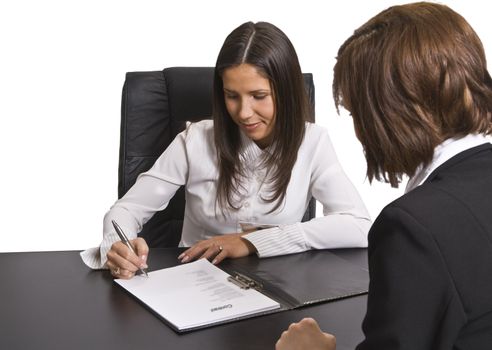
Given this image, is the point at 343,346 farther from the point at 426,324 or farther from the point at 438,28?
the point at 438,28

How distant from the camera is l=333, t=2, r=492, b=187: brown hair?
109 cm

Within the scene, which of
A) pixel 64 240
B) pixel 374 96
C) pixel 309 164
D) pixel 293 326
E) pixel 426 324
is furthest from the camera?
pixel 64 240

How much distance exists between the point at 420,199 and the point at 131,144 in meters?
1.53

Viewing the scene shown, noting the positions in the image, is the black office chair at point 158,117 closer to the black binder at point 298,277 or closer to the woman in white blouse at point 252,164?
the woman in white blouse at point 252,164

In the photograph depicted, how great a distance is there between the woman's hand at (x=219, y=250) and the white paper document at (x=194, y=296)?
5cm

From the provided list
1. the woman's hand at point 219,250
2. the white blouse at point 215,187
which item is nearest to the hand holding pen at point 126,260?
the woman's hand at point 219,250

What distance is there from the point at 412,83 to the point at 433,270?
28 cm

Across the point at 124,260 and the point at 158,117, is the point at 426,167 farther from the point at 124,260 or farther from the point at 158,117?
the point at 158,117

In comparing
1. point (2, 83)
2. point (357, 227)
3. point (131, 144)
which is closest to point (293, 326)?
point (357, 227)

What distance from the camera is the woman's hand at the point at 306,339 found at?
128 centimetres

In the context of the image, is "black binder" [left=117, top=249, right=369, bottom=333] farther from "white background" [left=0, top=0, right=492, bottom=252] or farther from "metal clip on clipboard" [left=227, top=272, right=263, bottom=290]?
"white background" [left=0, top=0, right=492, bottom=252]

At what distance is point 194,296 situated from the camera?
1.55m

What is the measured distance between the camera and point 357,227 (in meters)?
2.01

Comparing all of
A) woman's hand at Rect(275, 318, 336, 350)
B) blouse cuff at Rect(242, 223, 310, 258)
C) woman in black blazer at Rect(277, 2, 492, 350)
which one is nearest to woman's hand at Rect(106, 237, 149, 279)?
blouse cuff at Rect(242, 223, 310, 258)
